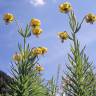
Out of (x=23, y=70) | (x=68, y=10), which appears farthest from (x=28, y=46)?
(x=68, y=10)

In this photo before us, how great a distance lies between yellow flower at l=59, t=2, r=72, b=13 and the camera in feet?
42.4

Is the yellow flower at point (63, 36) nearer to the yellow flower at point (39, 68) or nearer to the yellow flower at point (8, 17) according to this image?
the yellow flower at point (39, 68)

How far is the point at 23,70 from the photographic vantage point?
44.0 ft

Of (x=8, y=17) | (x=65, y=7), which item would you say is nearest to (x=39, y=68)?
(x=8, y=17)

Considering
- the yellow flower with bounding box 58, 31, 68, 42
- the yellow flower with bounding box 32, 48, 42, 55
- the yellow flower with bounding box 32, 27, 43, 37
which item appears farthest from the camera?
the yellow flower with bounding box 32, 27, 43, 37

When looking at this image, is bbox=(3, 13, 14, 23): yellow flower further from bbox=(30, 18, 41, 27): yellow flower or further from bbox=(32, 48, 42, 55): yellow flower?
bbox=(32, 48, 42, 55): yellow flower

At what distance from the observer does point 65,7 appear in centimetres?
1299

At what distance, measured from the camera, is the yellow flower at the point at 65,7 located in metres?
12.9

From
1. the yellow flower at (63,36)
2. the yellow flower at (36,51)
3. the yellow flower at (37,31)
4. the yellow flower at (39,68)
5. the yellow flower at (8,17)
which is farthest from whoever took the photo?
the yellow flower at (8,17)

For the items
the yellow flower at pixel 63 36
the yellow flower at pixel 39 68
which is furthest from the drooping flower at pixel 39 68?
the yellow flower at pixel 63 36

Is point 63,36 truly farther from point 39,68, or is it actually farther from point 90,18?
point 39,68

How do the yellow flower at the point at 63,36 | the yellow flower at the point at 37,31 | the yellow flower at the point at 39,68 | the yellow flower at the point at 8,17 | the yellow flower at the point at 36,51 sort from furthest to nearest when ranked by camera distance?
the yellow flower at the point at 8,17
the yellow flower at the point at 39,68
the yellow flower at the point at 37,31
the yellow flower at the point at 36,51
the yellow flower at the point at 63,36

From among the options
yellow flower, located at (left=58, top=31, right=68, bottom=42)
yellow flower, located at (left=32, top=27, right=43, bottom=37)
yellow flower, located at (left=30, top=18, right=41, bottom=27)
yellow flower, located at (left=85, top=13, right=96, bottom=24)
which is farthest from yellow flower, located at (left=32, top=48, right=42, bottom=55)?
yellow flower, located at (left=85, top=13, right=96, bottom=24)

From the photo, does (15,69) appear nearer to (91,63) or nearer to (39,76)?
(39,76)
